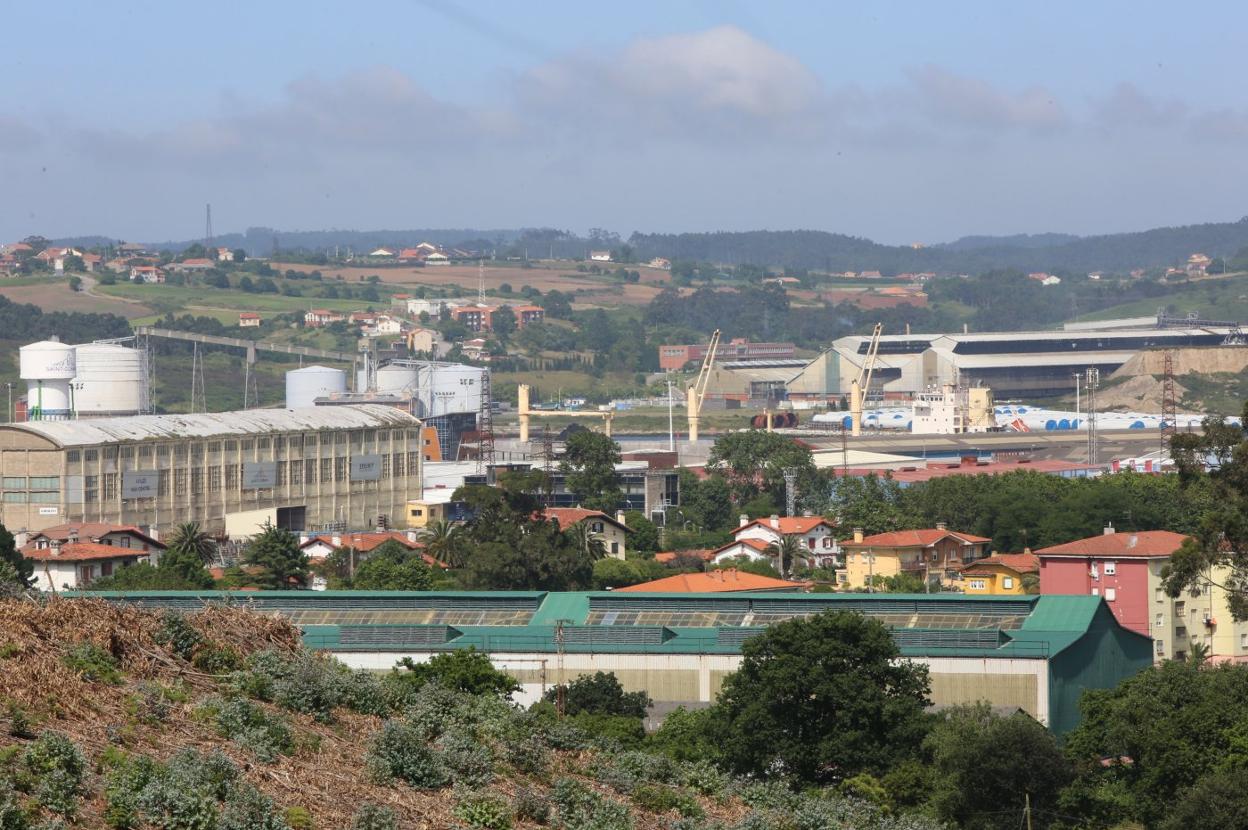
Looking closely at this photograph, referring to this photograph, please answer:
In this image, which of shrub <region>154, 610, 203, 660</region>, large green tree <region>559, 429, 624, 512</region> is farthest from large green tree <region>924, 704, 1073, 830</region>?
large green tree <region>559, 429, 624, 512</region>

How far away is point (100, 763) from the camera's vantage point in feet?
33.8

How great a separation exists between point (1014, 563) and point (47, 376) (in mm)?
55567

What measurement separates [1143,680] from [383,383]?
11742cm

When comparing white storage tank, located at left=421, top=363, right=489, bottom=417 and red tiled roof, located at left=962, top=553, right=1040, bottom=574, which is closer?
red tiled roof, located at left=962, top=553, right=1040, bottom=574

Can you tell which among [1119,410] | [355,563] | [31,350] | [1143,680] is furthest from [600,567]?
[1119,410]

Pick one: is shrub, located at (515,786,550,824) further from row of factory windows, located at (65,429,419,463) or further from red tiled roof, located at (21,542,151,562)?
row of factory windows, located at (65,429,419,463)

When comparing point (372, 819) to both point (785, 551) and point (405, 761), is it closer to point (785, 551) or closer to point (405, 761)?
point (405, 761)

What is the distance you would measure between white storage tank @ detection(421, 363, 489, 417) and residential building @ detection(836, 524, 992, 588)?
75241 millimetres

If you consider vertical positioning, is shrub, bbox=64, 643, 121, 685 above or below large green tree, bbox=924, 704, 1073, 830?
above

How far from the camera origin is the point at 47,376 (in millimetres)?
100562

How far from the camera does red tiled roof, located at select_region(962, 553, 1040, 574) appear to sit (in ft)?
190

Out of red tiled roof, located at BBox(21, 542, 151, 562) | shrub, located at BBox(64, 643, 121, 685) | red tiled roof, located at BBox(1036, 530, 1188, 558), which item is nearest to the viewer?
shrub, located at BBox(64, 643, 121, 685)

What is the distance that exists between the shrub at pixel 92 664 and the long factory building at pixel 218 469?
63.4m

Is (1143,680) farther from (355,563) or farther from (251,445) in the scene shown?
(251,445)
